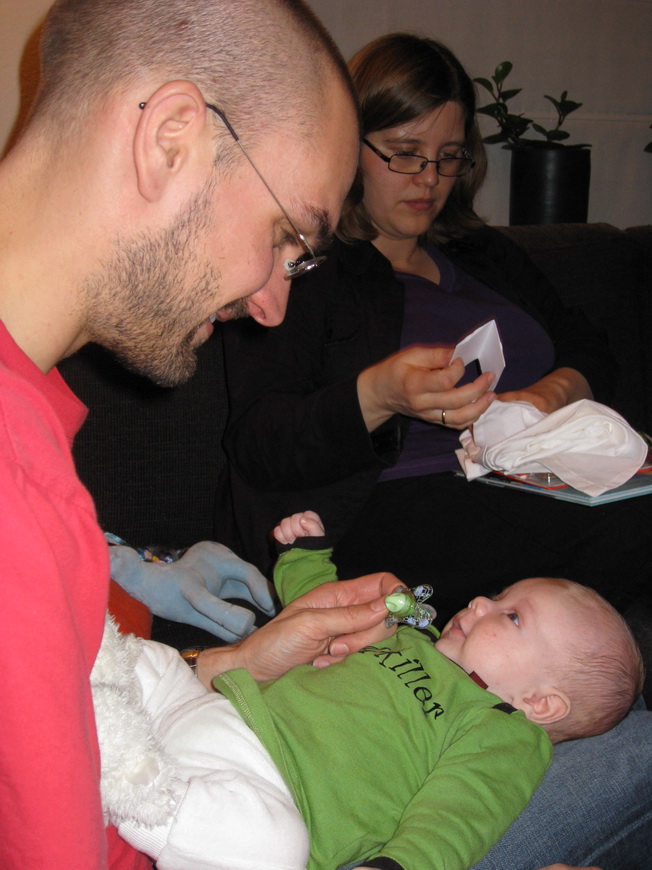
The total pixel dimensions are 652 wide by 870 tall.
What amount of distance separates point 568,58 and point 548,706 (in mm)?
3845

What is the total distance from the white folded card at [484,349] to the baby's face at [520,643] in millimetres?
540

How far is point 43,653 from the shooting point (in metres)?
0.64

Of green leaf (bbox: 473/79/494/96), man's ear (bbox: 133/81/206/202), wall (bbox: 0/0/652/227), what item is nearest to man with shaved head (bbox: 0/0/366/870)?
man's ear (bbox: 133/81/206/202)

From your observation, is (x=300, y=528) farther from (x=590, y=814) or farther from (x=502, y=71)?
(x=502, y=71)

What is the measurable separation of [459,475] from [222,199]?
115 cm

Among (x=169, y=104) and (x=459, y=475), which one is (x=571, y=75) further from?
(x=169, y=104)

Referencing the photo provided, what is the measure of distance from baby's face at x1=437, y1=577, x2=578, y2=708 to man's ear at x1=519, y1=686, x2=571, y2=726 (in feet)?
0.05

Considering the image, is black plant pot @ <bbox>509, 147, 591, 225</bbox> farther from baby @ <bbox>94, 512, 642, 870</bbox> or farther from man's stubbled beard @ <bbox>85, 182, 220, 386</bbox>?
man's stubbled beard @ <bbox>85, 182, 220, 386</bbox>

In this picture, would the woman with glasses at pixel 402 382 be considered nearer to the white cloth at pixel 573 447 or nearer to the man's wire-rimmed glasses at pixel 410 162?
the man's wire-rimmed glasses at pixel 410 162

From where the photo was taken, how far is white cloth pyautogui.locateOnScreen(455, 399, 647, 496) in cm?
174

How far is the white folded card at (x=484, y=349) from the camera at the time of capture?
5.54ft

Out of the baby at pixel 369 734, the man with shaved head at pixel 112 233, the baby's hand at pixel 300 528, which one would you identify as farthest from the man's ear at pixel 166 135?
the baby's hand at pixel 300 528

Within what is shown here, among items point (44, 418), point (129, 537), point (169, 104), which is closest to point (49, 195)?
point (169, 104)

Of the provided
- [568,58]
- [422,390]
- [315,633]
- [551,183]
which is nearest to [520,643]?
[315,633]
